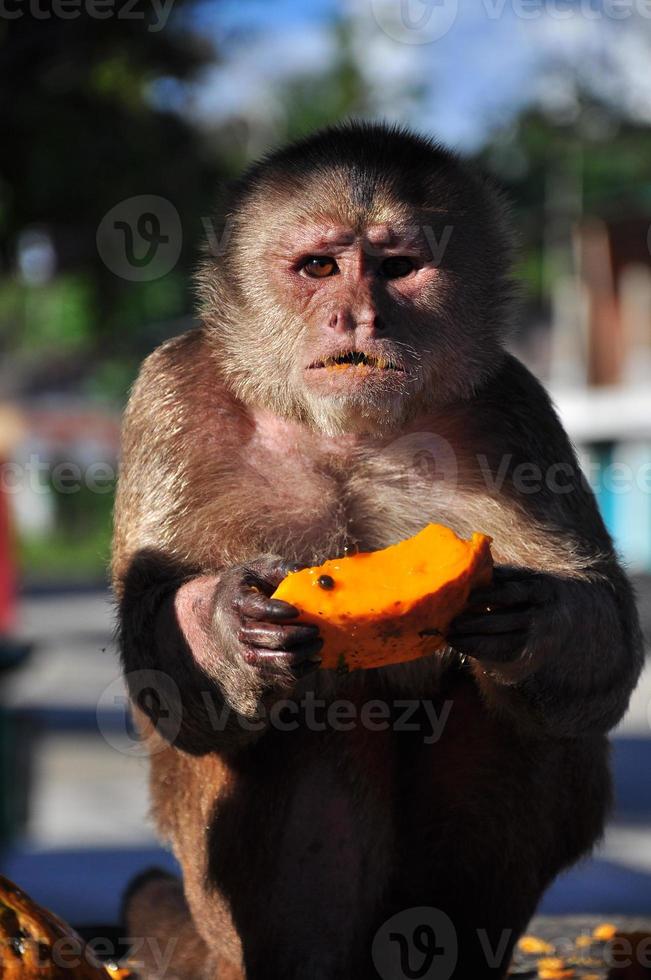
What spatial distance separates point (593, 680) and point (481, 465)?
769 mm

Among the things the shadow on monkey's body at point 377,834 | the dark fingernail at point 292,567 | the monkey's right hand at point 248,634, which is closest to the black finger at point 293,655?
the monkey's right hand at point 248,634

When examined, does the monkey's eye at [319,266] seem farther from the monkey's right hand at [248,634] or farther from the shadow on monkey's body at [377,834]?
the shadow on monkey's body at [377,834]

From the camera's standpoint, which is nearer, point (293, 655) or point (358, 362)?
point (293, 655)

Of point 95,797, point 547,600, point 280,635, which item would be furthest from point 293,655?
point 95,797

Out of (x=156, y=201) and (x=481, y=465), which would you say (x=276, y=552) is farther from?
(x=156, y=201)

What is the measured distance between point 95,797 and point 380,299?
929cm

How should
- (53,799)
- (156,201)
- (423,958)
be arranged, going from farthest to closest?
(156,201)
(53,799)
(423,958)

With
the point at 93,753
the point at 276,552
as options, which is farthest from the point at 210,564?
the point at 93,753

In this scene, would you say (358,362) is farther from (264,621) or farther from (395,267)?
(264,621)

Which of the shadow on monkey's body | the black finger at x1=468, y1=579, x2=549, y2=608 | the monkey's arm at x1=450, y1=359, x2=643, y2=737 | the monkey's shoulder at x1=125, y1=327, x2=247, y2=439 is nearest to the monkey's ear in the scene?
the shadow on monkey's body

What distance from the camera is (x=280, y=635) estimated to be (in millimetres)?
Result: 2984

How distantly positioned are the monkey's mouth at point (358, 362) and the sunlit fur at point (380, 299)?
2.4 inches

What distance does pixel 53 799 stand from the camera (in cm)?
1212

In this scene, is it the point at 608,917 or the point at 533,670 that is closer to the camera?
the point at 533,670
